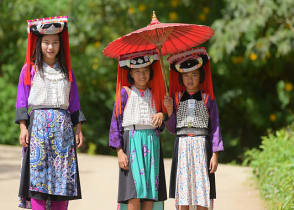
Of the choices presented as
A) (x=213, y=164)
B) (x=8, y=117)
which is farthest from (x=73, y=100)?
(x=8, y=117)

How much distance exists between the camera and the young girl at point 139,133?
419 cm

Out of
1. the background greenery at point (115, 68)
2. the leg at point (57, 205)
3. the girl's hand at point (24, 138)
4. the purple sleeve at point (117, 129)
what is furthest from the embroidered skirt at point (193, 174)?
the background greenery at point (115, 68)

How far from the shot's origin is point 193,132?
14.3 ft

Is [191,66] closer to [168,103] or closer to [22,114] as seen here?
[168,103]

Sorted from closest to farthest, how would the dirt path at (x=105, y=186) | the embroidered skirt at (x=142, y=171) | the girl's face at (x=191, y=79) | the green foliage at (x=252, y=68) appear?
the embroidered skirt at (x=142, y=171) → the girl's face at (x=191, y=79) → the dirt path at (x=105, y=186) → the green foliage at (x=252, y=68)

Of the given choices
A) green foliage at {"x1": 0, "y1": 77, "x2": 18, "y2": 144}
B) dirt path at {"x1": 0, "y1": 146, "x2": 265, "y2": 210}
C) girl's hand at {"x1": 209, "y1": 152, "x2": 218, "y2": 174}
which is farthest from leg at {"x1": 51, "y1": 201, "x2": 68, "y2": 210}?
green foliage at {"x1": 0, "y1": 77, "x2": 18, "y2": 144}

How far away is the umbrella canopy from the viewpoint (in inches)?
167

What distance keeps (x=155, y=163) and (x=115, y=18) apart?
715 centimetres

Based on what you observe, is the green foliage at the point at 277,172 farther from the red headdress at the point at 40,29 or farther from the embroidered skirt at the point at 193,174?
the red headdress at the point at 40,29

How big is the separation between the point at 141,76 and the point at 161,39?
0.33 meters

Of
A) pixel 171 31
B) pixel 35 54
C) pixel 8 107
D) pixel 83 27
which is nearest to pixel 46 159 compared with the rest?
pixel 35 54

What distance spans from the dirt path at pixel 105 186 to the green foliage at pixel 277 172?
0.63 feet

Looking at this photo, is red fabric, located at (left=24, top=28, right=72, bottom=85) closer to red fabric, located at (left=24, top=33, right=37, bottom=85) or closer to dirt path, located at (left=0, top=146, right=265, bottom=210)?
red fabric, located at (left=24, top=33, right=37, bottom=85)

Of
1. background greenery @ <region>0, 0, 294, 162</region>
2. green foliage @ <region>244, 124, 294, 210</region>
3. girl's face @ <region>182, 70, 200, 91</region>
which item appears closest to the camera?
girl's face @ <region>182, 70, 200, 91</region>
